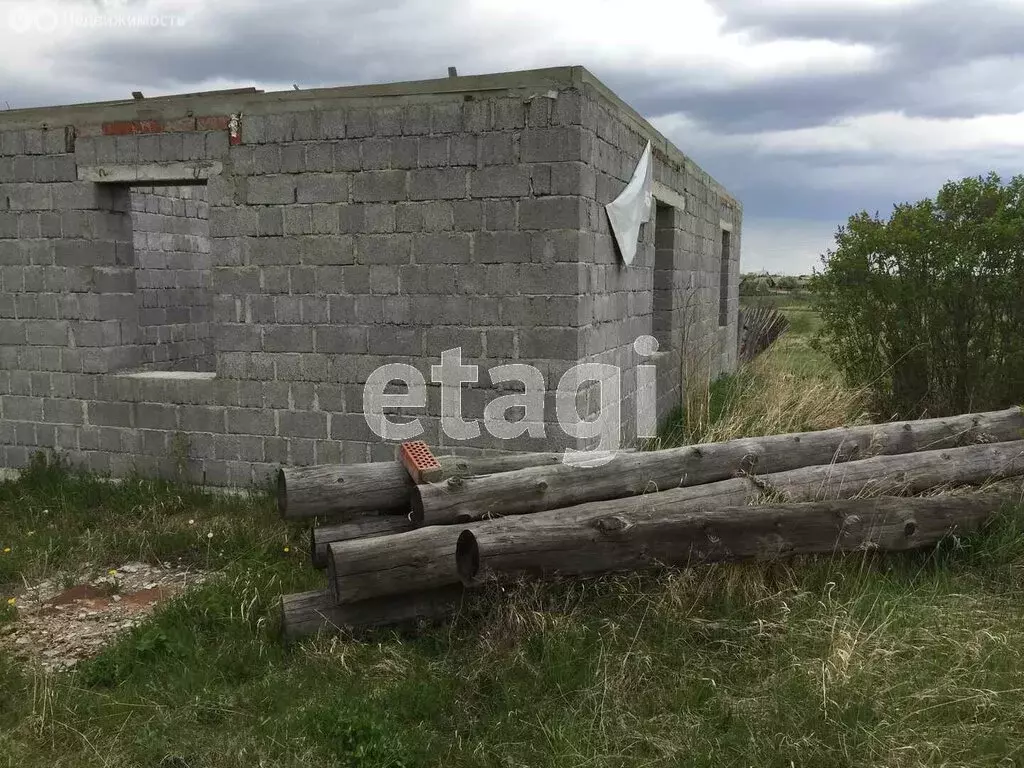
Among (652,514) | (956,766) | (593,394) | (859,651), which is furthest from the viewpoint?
(593,394)

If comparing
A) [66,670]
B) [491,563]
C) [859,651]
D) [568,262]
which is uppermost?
[568,262]

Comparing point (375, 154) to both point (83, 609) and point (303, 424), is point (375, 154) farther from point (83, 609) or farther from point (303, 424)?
point (83, 609)

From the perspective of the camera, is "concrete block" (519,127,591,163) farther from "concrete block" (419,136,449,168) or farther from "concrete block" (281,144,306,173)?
"concrete block" (281,144,306,173)

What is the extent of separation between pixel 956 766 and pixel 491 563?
1.89 meters

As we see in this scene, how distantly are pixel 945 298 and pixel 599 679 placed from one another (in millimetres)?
5820

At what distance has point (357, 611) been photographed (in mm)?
3922

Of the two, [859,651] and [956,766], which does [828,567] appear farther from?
[956,766]

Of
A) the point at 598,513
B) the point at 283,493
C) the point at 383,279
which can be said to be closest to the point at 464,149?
the point at 383,279

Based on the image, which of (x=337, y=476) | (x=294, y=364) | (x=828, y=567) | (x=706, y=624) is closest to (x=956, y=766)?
(x=706, y=624)

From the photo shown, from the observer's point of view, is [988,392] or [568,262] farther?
[988,392]

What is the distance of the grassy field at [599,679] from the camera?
3033mm

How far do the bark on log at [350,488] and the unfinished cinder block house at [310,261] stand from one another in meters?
1.27

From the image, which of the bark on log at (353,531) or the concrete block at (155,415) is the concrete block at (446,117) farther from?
the concrete block at (155,415)

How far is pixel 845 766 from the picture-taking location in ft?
9.37
